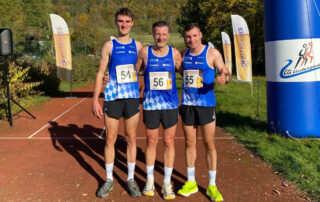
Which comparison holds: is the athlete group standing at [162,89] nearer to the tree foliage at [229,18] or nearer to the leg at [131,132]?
the leg at [131,132]

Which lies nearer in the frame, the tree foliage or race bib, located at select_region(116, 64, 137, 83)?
race bib, located at select_region(116, 64, 137, 83)

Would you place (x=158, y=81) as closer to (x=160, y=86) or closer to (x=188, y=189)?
(x=160, y=86)

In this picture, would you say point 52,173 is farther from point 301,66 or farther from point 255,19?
point 255,19

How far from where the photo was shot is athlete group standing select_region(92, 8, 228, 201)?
3.21 m

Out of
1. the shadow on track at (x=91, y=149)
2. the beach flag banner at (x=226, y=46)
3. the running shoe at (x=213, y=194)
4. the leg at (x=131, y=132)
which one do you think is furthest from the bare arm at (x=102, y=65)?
the beach flag banner at (x=226, y=46)

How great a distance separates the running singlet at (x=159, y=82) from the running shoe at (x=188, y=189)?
1.02 metres

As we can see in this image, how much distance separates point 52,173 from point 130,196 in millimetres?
1505

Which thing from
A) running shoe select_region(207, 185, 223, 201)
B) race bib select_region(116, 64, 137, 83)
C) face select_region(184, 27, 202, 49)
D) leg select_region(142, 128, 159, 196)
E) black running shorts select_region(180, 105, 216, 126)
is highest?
face select_region(184, 27, 202, 49)

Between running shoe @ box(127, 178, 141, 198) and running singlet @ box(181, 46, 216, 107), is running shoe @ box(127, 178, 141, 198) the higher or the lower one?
the lower one

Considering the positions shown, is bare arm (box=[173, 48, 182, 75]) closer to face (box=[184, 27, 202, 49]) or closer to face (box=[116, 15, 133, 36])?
face (box=[184, 27, 202, 49])

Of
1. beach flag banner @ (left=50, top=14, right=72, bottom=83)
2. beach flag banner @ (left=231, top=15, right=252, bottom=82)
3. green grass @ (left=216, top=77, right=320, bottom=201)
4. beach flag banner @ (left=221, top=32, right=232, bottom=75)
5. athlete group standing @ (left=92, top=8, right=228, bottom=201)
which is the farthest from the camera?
beach flag banner @ (left=221, top=32, right=232, bottom=75)

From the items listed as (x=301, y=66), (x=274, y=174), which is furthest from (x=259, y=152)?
(x=301, y=66)

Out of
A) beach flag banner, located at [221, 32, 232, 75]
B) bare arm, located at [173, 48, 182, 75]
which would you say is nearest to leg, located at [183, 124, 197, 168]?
bare arm, located at [173, 48, 182, 75]

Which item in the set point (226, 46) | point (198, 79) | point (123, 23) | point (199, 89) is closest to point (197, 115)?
point (199, 89)
